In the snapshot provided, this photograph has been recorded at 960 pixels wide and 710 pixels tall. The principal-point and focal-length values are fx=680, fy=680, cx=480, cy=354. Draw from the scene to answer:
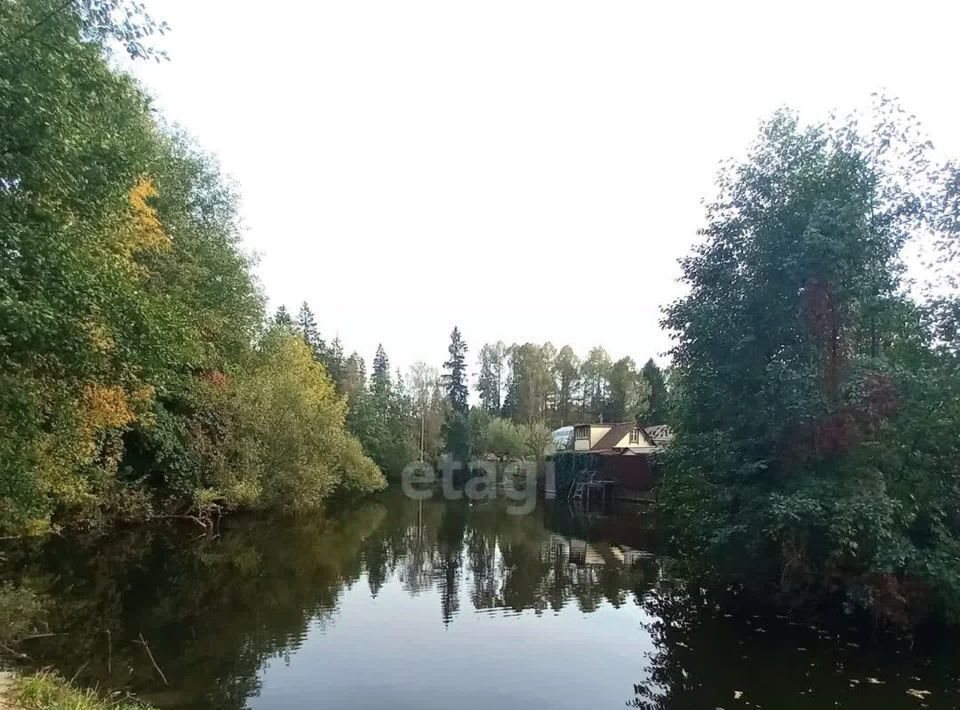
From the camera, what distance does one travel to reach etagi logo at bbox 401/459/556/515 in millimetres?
50031

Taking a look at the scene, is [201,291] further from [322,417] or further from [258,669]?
[258,669]

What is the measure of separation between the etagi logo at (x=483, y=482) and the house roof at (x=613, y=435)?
14.4 feet

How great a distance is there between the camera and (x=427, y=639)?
11.5m

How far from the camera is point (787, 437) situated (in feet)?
39.3

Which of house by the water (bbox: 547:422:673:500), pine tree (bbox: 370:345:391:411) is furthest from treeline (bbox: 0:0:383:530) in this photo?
pine tree (bbox: 370:345:391:411)

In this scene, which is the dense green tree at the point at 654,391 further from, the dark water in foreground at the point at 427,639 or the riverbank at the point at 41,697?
the riverbank at the point at 41,697

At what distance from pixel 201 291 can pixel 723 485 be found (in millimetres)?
16857

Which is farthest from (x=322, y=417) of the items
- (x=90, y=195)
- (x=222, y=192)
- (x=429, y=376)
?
(x=429, y=376)

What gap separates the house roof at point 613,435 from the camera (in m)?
46.6

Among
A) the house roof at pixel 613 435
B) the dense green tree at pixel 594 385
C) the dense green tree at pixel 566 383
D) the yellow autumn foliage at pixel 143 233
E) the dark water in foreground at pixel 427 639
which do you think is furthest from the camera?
the dense green tree at pixel 566 383

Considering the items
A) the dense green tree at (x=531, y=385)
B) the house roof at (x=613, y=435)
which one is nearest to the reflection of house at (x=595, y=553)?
the house roof at (x=613, y=435)

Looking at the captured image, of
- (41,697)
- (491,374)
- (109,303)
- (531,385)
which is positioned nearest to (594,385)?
(531,385)

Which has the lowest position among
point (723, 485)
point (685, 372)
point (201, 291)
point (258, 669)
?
point (258, 669)

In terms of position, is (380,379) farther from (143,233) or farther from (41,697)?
(41,697)
